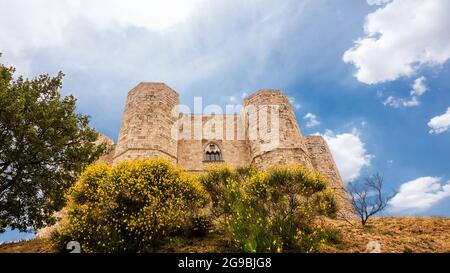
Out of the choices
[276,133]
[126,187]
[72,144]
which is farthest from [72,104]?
[276,133]

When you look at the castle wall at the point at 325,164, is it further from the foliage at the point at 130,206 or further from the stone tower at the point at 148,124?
the foliage at the point at 130,206

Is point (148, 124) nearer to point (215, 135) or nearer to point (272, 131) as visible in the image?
point (215, 135)

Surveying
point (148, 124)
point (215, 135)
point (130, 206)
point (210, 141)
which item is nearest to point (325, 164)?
point (215, 135)

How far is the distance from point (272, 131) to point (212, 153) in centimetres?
437

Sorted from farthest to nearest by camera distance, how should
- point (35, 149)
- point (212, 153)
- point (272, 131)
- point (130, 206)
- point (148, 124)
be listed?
point (212, 153) → point (272, 131) → point (148, 124) → point (35, 149) → point (130, 206)

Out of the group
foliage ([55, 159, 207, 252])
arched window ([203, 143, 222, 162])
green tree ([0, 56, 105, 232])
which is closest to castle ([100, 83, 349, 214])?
arched window ([203, 143, 222, 162])

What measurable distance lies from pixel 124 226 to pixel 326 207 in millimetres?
5639

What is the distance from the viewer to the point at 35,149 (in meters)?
9.93

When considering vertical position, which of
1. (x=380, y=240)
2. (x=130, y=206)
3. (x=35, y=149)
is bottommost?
(x=380, y=240)

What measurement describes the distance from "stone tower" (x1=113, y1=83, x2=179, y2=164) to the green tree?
582cm

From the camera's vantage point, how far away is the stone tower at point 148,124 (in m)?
17.2

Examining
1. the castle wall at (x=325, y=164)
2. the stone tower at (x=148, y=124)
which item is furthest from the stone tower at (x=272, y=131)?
the stone tower at (x=148, y=124)
